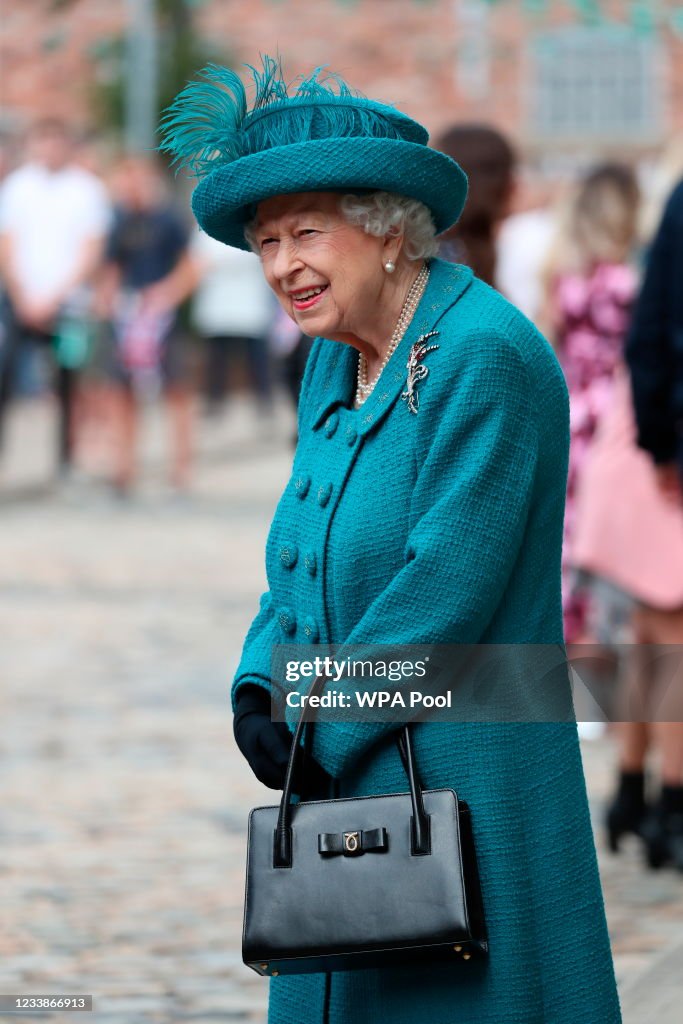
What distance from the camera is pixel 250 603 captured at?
10.5 meters

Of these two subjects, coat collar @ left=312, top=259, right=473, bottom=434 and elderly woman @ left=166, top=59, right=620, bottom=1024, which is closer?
elderly woman @ left=166, top=59, right=620, bottom=1024

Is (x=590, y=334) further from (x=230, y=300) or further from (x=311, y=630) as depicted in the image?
(x=230, y=300)

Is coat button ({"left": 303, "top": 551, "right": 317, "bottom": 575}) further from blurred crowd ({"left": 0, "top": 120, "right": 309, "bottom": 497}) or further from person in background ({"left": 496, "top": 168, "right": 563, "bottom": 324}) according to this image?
blurred crowd ({"left": 0, "top": 120, "right": 309, "bottom": 497})

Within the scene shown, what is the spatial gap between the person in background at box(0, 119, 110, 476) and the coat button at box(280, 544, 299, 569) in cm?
1238

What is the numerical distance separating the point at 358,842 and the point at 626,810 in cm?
326

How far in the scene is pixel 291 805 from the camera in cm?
284

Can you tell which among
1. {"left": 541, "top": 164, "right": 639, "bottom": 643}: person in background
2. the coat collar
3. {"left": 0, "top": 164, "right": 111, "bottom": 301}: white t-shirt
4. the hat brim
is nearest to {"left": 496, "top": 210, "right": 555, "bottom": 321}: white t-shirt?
{"left": 541, "top": 164, "right": 639, "bottom": 643}: person in background

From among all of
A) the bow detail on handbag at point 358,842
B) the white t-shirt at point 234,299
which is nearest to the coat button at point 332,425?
the bow detail on handbag at point 358,842

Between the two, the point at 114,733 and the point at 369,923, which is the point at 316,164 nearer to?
the point at 369,923

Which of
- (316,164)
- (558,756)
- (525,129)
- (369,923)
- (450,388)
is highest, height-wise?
(525,129)

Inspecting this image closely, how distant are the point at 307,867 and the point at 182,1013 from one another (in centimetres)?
181

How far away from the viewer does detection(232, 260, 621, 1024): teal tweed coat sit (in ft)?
9.37

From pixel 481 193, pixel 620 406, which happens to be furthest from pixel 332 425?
pixel 620 406

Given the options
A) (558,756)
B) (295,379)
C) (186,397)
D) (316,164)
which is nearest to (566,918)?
(558,756)
